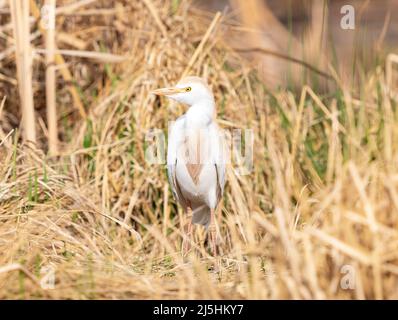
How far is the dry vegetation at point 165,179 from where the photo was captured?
2.44 meters

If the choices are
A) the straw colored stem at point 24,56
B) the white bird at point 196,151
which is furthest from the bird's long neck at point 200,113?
the straw colored stem at point 24,56

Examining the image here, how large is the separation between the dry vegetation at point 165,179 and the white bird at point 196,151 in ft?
0.37

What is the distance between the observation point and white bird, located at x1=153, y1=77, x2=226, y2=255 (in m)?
3.48

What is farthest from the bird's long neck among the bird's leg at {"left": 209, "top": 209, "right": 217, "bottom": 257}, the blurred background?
the blurred background

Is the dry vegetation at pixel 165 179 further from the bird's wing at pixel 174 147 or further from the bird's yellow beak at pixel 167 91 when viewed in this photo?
the bird's yellow beak at pixel 167 91

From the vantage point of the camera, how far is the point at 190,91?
136 inches

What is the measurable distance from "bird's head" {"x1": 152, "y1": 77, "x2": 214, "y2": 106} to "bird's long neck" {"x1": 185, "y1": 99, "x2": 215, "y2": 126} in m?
0.01

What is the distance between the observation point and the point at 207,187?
3.64 metres

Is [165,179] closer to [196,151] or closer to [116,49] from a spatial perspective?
[196,151]

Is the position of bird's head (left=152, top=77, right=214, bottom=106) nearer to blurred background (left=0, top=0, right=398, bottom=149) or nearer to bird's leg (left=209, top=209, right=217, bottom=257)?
bird's leg (left=209, top=209, right=217, bottom=257)

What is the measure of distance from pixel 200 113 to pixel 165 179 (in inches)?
28.0

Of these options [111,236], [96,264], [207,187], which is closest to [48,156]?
[111,236]

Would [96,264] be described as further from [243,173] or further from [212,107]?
[243,173]

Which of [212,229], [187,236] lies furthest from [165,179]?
[187,236]
